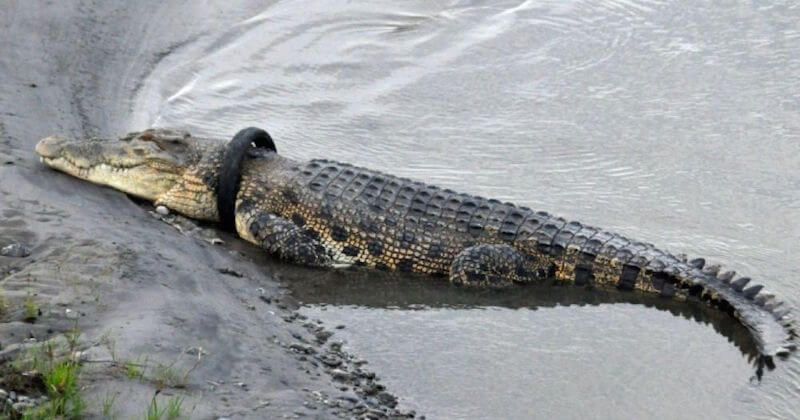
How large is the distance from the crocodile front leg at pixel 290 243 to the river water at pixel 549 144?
167mm

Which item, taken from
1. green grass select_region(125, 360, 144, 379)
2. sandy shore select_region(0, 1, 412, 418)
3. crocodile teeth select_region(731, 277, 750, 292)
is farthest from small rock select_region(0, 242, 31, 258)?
crocodile teeth select_region(731, 277, 750, 292)

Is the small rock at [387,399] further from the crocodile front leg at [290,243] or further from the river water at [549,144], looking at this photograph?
the crocodile front leg at [290,243]

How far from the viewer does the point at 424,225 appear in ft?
28.8

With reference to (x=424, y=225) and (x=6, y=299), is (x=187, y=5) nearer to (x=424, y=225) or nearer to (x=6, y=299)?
(x=424, y=225)

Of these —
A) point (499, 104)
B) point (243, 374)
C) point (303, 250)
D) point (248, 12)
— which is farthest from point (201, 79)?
point (243, 374)

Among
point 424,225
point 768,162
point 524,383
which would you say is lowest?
point 524,383

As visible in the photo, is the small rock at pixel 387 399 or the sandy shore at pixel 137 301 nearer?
the sandy shore at pixel 137 301

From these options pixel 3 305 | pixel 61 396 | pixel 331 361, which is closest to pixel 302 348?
pixel 331 361

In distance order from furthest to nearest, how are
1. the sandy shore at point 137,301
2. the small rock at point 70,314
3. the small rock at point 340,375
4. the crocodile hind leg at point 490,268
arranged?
the crocodile hind leg at point 490,268
the small rock at point 340,375
the small rock at point 70,314
the sandy shore at point 137,301

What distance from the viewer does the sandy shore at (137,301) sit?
5.84m

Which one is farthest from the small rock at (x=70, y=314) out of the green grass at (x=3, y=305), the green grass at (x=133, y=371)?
the green grass at (x=133, y=371)

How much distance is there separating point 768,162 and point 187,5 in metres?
6.99

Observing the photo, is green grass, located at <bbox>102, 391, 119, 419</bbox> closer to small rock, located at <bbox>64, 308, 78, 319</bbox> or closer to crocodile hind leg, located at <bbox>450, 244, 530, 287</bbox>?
small rock, located at <bbox>64, 308, 78, 319</bbox>

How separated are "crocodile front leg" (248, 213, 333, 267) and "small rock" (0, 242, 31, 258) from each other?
83.1 inches
